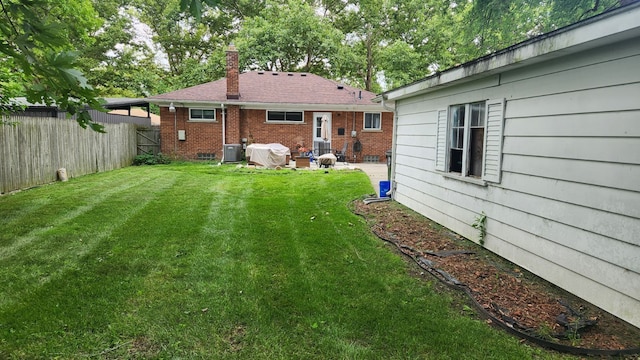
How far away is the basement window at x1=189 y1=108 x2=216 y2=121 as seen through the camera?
1636 centimetres

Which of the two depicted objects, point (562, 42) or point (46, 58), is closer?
point (46, 58)

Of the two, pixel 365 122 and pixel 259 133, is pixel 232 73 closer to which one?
pixel 259 133

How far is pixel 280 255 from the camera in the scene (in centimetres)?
454

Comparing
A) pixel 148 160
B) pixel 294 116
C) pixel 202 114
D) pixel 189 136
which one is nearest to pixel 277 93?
pixel 294 116

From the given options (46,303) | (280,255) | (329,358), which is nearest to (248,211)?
(280,255)

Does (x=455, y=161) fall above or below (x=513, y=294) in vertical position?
above

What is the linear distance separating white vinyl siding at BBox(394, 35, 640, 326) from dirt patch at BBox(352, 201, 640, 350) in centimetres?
12

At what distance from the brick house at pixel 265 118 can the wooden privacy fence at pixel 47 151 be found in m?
3.62

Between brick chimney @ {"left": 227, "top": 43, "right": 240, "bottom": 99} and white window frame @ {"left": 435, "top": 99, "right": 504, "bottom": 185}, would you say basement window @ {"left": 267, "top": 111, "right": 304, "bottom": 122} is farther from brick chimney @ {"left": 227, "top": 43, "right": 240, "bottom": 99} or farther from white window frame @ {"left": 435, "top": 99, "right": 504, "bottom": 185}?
white window frame @ {"left": 435, "top": 99, "right": 504, "bottom": 185}

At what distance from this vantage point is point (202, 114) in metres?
16.5

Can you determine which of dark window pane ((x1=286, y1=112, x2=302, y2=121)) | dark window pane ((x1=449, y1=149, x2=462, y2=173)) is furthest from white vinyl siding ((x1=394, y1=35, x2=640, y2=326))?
dark window pane ((x1=286, y1=112, x2=302, y2=121))

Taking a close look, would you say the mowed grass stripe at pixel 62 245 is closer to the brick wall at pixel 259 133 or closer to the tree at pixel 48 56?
the tree at pixel 48 56

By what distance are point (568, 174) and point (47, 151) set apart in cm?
1066

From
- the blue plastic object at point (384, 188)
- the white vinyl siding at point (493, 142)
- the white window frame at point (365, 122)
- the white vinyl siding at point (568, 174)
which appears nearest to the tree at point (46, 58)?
the white vinyl siding at point (568, 174)
